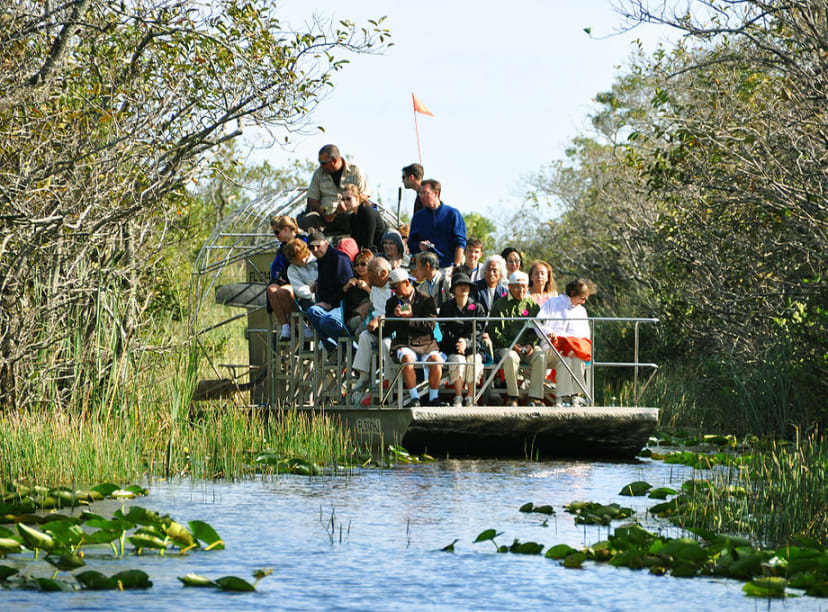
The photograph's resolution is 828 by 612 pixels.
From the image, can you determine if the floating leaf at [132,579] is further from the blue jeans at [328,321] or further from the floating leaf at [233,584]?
the blue jeans at [328,321]

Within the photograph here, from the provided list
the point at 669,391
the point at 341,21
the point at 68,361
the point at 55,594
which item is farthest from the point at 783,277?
the point at 55,594

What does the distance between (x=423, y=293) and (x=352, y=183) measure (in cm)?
298

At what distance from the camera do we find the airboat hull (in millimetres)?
14820

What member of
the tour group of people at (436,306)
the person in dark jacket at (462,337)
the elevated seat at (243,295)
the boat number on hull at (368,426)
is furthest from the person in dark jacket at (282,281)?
the elevated seat at (243,295)

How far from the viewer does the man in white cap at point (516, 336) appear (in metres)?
15.1

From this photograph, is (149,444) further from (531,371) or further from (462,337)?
(531,371)

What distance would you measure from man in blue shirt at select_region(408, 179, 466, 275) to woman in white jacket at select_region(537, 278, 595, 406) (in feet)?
5.25

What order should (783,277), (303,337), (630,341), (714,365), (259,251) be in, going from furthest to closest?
(630,341) → (714,365) → (259,251) → (783,277) → (303,337)

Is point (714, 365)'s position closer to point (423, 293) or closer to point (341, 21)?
point (423, 293)

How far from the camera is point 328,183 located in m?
17.8

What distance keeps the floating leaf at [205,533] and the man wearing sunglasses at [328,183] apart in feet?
29.4

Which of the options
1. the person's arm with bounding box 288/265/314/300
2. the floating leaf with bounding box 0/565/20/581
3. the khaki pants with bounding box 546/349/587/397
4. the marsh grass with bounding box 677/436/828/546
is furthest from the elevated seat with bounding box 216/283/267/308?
the floating leaf with bounding box 0/565/20/581

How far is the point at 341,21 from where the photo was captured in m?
14.7

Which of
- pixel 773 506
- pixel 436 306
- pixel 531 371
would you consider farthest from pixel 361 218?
pixel 773 506
